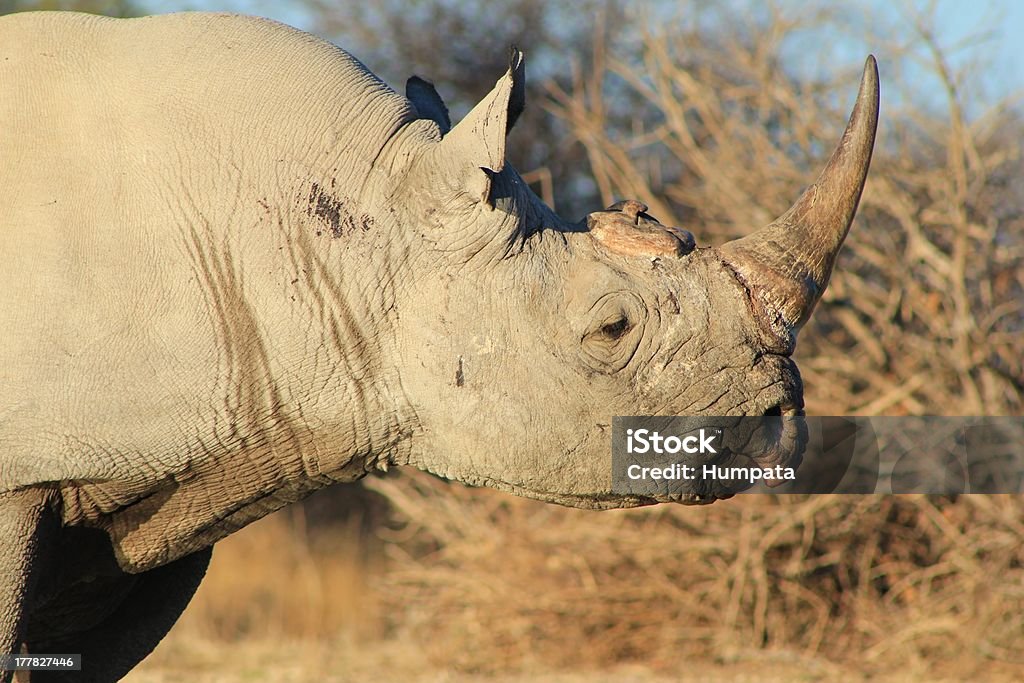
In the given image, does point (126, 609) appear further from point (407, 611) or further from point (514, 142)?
point (514, 142)

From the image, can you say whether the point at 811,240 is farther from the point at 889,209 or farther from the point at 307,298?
the point at 889,209

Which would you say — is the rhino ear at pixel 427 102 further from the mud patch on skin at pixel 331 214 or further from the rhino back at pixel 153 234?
the mud patch on skin at pixel 331 214

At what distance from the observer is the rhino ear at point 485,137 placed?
9.52 feet

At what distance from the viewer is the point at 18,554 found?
290 cm

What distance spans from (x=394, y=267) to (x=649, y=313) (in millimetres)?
600

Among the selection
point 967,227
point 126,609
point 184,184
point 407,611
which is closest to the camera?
point 184,184

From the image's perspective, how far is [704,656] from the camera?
757cm

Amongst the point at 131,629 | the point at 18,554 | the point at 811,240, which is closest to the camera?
the point at 18,554

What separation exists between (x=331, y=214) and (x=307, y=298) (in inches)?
8.0

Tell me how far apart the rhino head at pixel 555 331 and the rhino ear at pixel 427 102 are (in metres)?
0.43

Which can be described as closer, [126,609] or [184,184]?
[184,184]

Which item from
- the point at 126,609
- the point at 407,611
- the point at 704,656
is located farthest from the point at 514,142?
the point at 126,609

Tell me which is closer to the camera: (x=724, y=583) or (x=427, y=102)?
(x=427, y=102)

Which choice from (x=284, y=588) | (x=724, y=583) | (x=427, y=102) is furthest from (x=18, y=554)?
(x=284, y=588)
